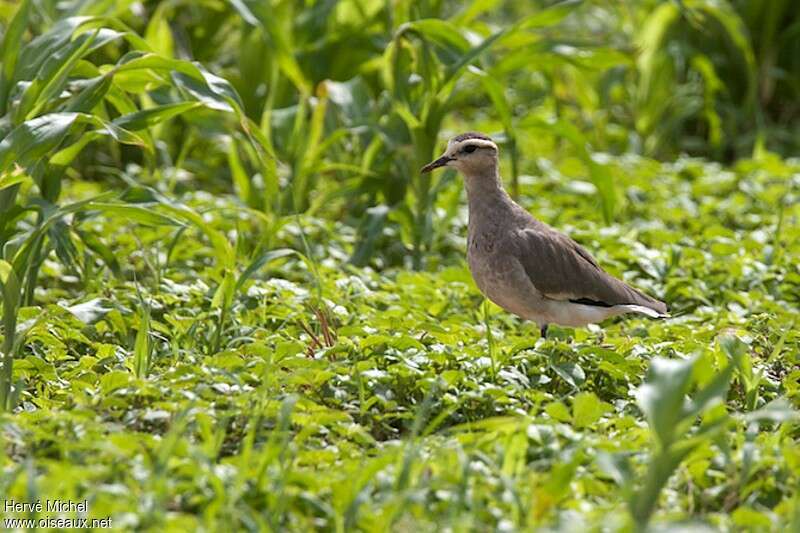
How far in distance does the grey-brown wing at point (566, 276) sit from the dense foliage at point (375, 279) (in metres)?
0.19

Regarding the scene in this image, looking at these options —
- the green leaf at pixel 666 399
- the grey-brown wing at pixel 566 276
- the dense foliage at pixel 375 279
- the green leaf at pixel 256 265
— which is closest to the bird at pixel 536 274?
the grey-brown wing at pixel 566 276

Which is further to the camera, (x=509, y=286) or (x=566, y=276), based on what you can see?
(x=566, y=276)

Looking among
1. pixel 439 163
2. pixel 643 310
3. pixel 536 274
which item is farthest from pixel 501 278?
pixel 439 163

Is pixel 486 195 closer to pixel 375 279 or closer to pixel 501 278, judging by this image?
pixel 501 278

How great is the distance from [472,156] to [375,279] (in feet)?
2.73

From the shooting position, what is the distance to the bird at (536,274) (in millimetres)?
5242

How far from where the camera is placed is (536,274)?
17.4 ft

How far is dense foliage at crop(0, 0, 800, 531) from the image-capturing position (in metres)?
3.46

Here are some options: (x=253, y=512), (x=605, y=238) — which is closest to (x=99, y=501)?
(x=253, y=512)

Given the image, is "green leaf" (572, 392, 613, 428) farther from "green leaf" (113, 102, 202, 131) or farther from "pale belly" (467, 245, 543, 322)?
"green leaf" (113, 102, 202, 131)

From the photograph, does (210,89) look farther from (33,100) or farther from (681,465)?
(681,465)

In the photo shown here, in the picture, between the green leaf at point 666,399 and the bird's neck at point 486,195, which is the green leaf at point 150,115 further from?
the green leaf at point 666,399

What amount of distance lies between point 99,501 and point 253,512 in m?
0.39

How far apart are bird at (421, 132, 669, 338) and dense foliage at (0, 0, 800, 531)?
15cm
